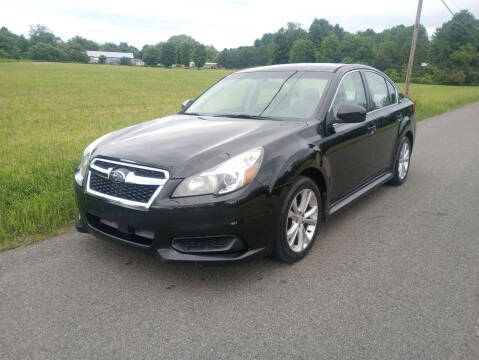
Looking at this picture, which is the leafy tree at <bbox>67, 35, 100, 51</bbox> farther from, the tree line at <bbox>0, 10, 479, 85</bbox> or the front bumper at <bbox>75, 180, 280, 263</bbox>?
the front bumper at <bbox>75, 180, 280, 263</bbox>

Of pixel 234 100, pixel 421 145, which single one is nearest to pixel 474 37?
pixel 421 145

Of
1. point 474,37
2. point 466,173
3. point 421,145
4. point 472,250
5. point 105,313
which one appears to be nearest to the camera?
point 105,313

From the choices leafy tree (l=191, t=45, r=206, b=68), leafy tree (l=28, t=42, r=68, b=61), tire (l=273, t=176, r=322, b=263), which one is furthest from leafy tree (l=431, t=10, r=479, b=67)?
leafy tree (l=28, t=42, r=68, b=61)

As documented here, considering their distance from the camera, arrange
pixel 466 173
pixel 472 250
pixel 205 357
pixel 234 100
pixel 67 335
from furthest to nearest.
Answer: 1. pixel 466 173
2. pixel 234 100
3. pixel 472 250
4. pixel 67 335
5. pixel 205 357

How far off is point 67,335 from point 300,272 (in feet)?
5.72

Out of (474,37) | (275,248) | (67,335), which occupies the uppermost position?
(474,37)

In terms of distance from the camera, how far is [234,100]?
4.57 m

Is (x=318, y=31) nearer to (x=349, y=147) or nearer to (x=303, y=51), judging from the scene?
(x=303, y=51)

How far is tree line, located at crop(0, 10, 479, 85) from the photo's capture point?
6831 centimetres

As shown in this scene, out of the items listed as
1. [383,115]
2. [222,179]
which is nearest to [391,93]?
[383,115]

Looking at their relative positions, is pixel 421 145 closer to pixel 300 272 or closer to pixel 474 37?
pixel 300 272

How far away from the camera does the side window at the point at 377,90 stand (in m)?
5.00

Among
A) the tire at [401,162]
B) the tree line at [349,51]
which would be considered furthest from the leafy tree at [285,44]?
the tire at [401,162]

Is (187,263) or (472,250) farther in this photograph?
(472,250)
